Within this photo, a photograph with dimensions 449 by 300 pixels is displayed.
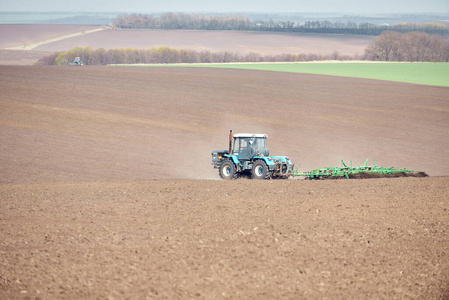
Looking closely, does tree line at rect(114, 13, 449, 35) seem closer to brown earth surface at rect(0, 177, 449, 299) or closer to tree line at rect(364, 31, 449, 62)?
tree line at rect(364, 31, 449, 62)

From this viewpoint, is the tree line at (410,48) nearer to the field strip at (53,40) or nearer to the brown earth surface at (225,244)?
the field strip at (53,40)

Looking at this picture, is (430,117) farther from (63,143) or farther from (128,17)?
(128,17)

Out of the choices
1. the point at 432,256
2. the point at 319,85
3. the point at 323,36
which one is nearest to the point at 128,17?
the point at 323,36

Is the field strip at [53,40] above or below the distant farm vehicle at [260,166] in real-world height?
above

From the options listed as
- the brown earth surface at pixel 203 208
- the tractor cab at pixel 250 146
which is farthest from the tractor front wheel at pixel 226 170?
the brown earth surface at pixel 203 208

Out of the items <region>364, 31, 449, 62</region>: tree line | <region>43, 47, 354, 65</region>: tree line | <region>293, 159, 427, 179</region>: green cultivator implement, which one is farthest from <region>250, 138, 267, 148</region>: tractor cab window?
<region>364, 31, 449, 62</region>: tree line

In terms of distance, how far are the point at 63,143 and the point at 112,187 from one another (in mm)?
10985

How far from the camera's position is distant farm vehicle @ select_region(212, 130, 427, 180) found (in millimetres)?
20594

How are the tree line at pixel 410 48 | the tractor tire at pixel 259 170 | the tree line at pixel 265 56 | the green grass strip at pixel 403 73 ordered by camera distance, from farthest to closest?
the tree line at pixel 410 48 → the tree line at pixel 265 56 → the green grass strip at pixel 403 73 → the tractor tire at pixel 259 170

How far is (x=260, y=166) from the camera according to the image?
2059cm

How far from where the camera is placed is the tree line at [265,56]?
280 ft

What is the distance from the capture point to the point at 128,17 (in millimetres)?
126812

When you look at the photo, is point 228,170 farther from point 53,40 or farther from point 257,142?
point 53,40

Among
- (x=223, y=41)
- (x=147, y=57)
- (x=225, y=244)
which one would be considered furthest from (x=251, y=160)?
(x=223, y=41)
